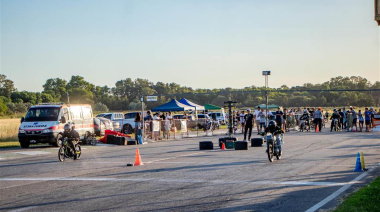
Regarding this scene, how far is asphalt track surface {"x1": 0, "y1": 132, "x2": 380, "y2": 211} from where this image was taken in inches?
363

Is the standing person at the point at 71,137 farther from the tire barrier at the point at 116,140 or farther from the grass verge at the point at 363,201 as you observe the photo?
the grass verge at the point at 363,201

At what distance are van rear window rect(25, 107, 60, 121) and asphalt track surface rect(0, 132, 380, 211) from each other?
278 inches

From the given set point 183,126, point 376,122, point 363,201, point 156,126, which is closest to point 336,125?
point 376,122

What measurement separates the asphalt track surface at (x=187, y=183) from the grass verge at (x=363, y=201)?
0.35m

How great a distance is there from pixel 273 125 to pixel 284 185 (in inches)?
229

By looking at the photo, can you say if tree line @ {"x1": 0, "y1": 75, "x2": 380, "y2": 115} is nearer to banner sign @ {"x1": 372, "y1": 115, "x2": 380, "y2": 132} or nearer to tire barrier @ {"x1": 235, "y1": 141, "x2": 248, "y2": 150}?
banner sign @ {"x1": 372, "y1": 115, "x2": 380, "y2": 132}

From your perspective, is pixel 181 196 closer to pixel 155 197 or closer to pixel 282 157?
pixel 155 197

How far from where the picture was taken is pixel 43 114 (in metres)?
26.2

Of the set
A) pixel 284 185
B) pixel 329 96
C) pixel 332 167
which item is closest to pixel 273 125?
pixel 332 167

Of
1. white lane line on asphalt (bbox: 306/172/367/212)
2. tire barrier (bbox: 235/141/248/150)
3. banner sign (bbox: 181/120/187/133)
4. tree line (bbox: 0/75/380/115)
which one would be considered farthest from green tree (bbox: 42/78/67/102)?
white lane line on asphalt (bbox: 306/172/367/212)

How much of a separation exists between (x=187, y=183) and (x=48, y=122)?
50.9ft

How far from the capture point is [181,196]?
10047 millimetres

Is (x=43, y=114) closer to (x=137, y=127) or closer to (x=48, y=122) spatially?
(x=48, y=122)

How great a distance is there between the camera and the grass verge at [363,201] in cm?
809
